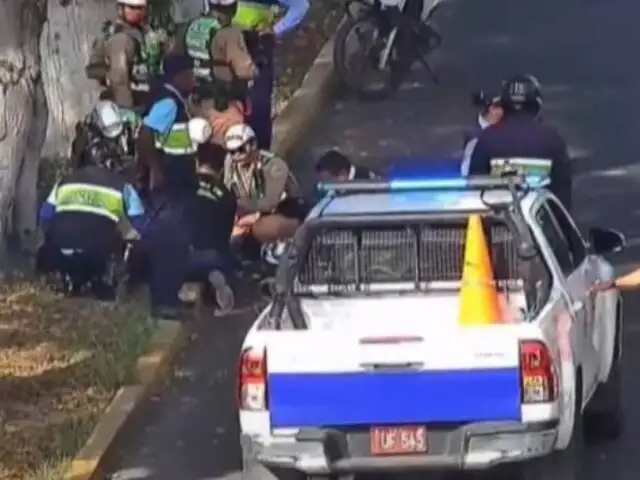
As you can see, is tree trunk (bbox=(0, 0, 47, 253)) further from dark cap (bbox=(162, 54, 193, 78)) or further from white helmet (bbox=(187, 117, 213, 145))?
dark cap (bbox=(162, 54, 193, 78))

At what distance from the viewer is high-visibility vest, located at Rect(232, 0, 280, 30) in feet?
58.5

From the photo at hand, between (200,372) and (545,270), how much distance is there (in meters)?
3.69

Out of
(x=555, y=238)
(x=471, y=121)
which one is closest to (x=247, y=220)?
(x=555, y=238)

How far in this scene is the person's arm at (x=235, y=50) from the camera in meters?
16.8

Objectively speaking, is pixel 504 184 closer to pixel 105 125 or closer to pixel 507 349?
pixel 507 349

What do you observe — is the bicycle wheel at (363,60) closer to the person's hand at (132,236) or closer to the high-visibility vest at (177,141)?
the high-visibility vest at (177,141)

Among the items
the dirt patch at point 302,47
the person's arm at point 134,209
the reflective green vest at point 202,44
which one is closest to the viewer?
the person's arm at point 134,209

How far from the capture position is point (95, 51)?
55.8ft

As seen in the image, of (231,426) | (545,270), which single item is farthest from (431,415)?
(231,426)

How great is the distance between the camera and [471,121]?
20328 millimetres

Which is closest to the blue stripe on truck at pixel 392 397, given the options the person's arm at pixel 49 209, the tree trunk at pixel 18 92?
the tree trunk at pixel 18 92

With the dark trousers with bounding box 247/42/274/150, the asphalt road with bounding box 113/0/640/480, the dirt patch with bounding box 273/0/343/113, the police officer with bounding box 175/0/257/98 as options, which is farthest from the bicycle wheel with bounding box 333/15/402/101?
the police officer with bounding box 175/0/257/98

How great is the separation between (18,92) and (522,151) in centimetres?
332

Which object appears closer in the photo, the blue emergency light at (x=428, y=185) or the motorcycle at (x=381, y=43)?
the blue emergency light at (x=428, y=185)
